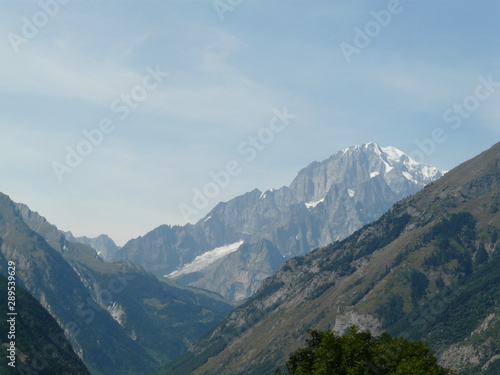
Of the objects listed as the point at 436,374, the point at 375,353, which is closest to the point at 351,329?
the point at 375,353

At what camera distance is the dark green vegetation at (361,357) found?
4820 inches

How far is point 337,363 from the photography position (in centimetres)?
12412

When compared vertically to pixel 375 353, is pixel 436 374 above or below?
below

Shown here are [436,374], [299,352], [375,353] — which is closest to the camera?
[436,374]

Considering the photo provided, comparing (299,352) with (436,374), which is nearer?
(436,374)

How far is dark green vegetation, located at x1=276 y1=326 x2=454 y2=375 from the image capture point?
122 metres

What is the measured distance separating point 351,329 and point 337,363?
14348 mm

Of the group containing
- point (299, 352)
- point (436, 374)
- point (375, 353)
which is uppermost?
point (299, 352)

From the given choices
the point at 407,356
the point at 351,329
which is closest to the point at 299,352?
the point at 351,329

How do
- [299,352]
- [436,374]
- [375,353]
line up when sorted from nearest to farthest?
[436,374], [375,353], [299,352]

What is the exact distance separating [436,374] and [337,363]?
2049 cm

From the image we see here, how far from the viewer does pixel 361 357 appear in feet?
418

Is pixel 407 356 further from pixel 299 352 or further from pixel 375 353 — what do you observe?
pixel 299 352

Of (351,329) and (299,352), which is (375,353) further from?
(299,352)
